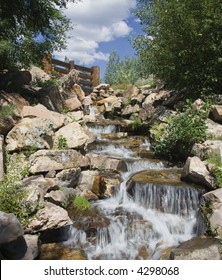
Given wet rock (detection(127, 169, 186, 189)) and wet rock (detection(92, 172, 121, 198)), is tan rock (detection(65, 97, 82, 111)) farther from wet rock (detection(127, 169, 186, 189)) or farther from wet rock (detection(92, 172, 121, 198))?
wet rock (detection(127, 169, 186, 189))

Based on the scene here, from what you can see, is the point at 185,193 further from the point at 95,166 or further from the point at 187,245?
the point at 95,166

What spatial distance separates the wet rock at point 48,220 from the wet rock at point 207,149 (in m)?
5.78

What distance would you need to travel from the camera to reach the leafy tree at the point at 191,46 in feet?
48.9

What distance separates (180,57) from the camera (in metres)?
16.1

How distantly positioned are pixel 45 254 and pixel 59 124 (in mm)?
5976

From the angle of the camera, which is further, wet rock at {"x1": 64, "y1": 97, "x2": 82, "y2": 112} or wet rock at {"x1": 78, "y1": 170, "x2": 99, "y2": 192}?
wet rock at {"x1": 64, "y1": 97, "x2": 82, "y2": 112}

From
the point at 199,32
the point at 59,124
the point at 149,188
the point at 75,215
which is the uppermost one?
the point at 199,32

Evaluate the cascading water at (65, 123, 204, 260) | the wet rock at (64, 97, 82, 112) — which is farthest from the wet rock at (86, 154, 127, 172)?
the wet rock at (64, 97, 82, 112)

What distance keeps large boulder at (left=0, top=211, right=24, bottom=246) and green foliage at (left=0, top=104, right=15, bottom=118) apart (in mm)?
5414

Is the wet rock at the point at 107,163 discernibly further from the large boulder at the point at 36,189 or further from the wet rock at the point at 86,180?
the large boulder at the point at 36,189

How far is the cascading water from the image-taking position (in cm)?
882

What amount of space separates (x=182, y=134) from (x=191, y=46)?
519cm

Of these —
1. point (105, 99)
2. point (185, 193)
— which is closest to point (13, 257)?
point (185, 193)

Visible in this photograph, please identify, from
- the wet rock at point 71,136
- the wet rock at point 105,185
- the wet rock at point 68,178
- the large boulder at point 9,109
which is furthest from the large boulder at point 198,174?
the large boulder at point 9,109
